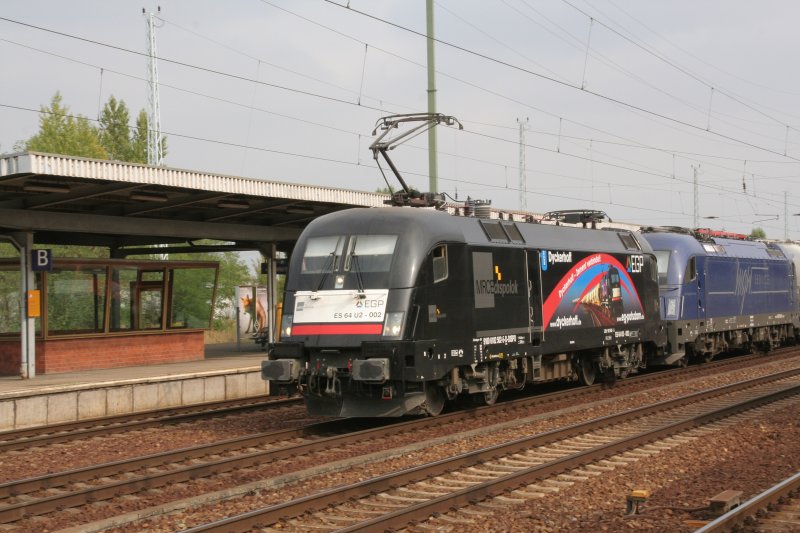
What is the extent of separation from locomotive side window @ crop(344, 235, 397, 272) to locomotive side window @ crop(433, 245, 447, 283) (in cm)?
74

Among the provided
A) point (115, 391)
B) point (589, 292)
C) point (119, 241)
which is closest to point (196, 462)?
point (115, 391)

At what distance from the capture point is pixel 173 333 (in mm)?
25078

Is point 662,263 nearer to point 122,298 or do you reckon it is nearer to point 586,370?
point 586,370

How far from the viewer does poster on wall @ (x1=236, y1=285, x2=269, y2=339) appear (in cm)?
3528

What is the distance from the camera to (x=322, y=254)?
572 inches

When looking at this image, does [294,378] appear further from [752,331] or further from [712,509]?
[752,331]

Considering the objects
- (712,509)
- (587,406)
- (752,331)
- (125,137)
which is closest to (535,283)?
(587,406)

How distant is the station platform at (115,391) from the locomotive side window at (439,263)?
23.3 feet

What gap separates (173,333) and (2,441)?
1082 centimetres

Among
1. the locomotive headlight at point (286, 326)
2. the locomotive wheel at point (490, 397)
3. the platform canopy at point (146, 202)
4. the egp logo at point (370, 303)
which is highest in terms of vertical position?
the platform canopy at point (146, 202)

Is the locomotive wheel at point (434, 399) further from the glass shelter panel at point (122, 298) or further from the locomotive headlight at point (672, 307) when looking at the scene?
the glass shelter panel at point (122, 298)

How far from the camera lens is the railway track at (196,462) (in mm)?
9727

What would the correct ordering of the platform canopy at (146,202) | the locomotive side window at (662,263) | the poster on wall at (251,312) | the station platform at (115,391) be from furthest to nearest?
the poster on wall at (251,312) → the locomotive side window at (662,263) → the platform canopy at (146,202) → the station platform at (115,391)

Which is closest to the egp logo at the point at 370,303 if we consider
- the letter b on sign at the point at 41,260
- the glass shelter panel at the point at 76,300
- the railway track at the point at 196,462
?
the railway track at the point at 196,462
